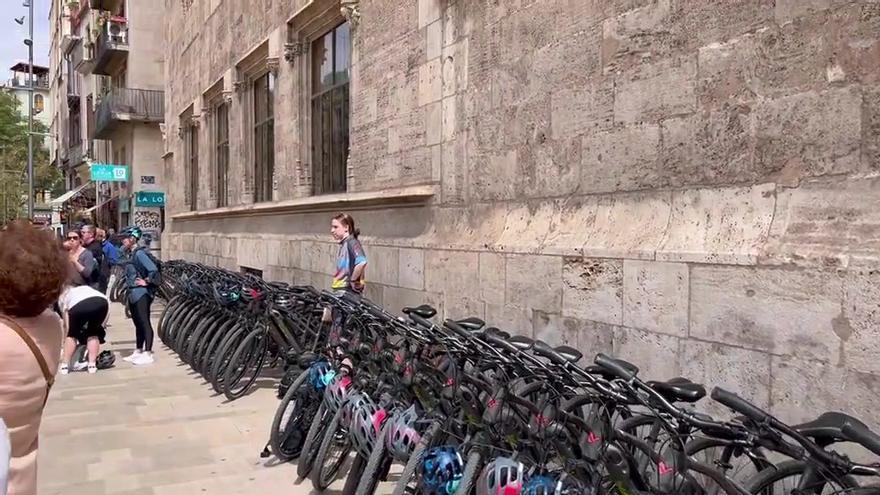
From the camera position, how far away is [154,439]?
5160 mm

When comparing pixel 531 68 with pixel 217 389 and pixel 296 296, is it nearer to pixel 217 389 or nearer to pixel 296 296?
pixel 296 296

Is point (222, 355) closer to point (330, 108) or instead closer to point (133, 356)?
point (133, 356)

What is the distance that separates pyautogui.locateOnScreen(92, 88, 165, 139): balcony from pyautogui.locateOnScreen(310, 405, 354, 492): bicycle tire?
24.3m

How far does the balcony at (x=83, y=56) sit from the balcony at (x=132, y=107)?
5.42 metres

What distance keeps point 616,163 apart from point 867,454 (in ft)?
7.32

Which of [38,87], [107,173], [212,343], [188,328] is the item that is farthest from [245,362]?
[38,87]

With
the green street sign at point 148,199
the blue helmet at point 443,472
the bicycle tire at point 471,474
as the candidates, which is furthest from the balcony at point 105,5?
the bicycle tire at point 471,474

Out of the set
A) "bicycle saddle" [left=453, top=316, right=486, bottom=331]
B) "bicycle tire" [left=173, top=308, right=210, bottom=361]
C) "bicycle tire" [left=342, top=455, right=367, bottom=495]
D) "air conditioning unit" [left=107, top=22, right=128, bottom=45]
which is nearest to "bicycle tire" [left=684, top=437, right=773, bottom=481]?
"bicycle tire" [left=342, top=455, right=367, bottom=495]

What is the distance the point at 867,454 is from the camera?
3031mm

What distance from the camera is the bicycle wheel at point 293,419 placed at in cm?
425

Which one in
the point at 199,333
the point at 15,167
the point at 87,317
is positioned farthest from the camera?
the point at 15,167

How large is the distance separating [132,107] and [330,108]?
18.9 metres

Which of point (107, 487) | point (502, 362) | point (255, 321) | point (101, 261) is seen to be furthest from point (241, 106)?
point (502, 362)

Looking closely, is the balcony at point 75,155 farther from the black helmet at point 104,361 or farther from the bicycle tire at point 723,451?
the bicycle tire at point 723,451
